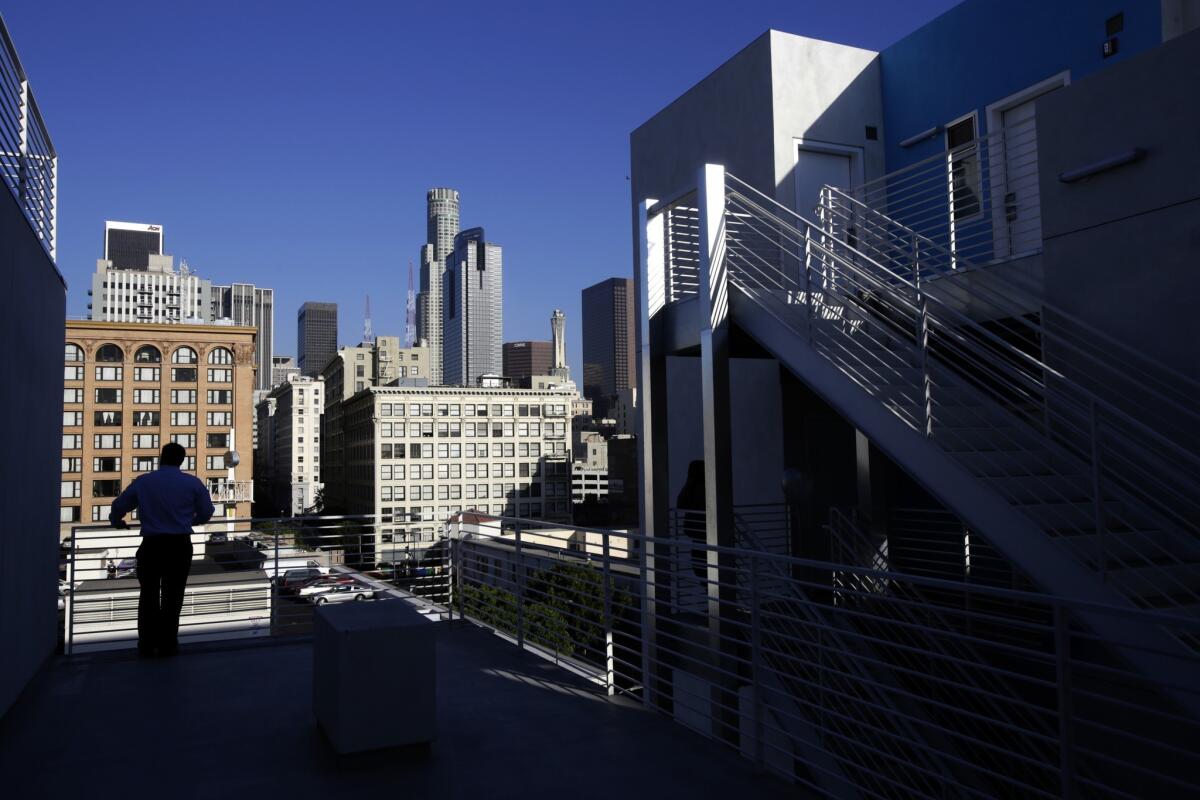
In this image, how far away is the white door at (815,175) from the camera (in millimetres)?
11445

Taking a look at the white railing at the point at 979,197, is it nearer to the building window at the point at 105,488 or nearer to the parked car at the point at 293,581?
the parked car at the point at 293,581

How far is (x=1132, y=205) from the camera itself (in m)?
6.22

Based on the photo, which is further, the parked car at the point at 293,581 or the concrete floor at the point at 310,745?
the parked car at the point at 293,581

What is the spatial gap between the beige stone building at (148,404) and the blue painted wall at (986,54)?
76517 millimetres

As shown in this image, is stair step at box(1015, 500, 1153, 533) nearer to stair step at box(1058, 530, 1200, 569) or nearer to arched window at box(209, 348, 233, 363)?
stair step at box(1058, 530, 1200, 569)

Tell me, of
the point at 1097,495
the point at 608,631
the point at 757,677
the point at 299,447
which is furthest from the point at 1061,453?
the point at 299,447

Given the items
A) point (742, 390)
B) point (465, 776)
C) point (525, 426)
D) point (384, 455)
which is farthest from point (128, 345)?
point (465, 776)

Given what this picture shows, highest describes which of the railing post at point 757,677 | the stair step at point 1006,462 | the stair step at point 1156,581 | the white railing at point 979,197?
the white railing at point 979,197

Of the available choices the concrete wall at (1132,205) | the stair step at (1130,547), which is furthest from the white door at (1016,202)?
the stair step at (1130,547)

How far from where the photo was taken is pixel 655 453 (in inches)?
365

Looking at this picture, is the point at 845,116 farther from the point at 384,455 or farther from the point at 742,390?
the point at 384,455

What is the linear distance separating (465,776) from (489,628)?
174 inches

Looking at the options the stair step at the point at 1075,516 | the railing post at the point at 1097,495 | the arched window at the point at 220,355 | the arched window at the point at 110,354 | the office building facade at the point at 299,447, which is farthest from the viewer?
the office building facade at the point at 299,447

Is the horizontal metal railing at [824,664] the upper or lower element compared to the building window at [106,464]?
lower
